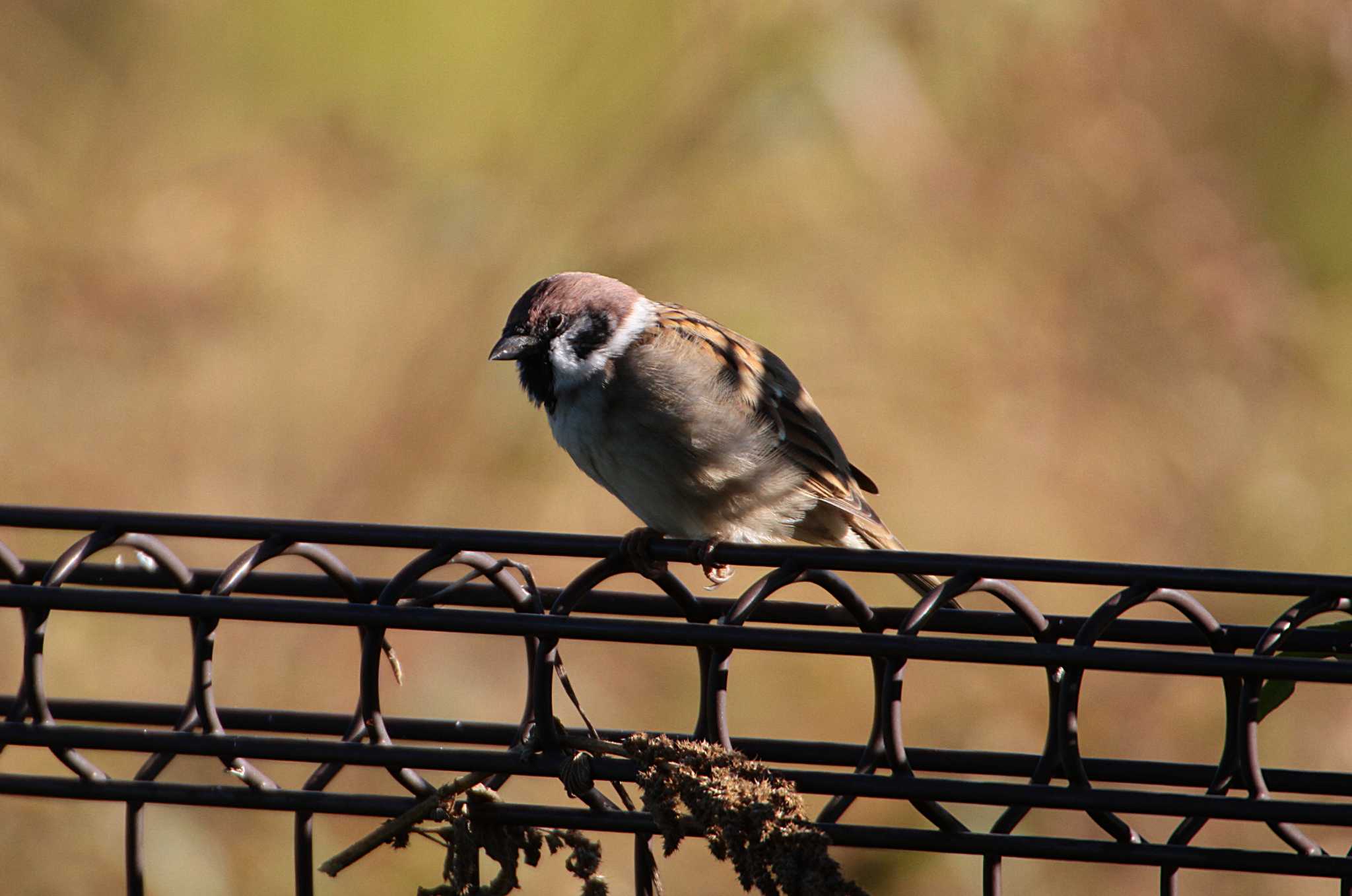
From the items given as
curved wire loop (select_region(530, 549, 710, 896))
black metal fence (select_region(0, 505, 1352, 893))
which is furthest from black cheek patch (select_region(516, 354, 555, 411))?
curved wire loop (select_region(530, 549, 710, 896))

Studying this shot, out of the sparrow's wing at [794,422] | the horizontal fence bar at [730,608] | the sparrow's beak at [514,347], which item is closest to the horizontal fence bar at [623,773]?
the horizontal fence bar at [730,608]

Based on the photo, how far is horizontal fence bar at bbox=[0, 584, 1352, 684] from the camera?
0.91 meters

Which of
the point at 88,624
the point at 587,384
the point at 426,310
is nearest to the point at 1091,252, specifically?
the point at 587,384

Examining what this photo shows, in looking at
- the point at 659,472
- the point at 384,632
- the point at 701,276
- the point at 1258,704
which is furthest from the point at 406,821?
the point at 701,276

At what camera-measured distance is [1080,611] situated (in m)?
2.38

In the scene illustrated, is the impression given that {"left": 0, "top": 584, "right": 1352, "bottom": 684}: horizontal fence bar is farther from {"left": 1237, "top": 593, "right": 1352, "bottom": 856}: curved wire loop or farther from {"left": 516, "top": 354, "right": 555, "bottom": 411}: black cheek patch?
{"left": 516, "top": 354, "right": 555, "bottom": 411}: black cheek patch

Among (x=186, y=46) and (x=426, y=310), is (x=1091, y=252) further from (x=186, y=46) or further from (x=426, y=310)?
(x=186, y=46)

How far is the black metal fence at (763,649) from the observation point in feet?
3.04

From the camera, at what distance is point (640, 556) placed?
1099 millimetres

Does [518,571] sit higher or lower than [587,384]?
lower

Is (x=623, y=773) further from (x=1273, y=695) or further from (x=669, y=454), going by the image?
(x=669, y=454)

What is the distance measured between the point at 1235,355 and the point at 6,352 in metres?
2.27

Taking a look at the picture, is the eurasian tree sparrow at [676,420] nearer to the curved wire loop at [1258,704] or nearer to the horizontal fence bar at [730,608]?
the horizontal fence bar at [730,608]

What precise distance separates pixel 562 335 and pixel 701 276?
401mm
